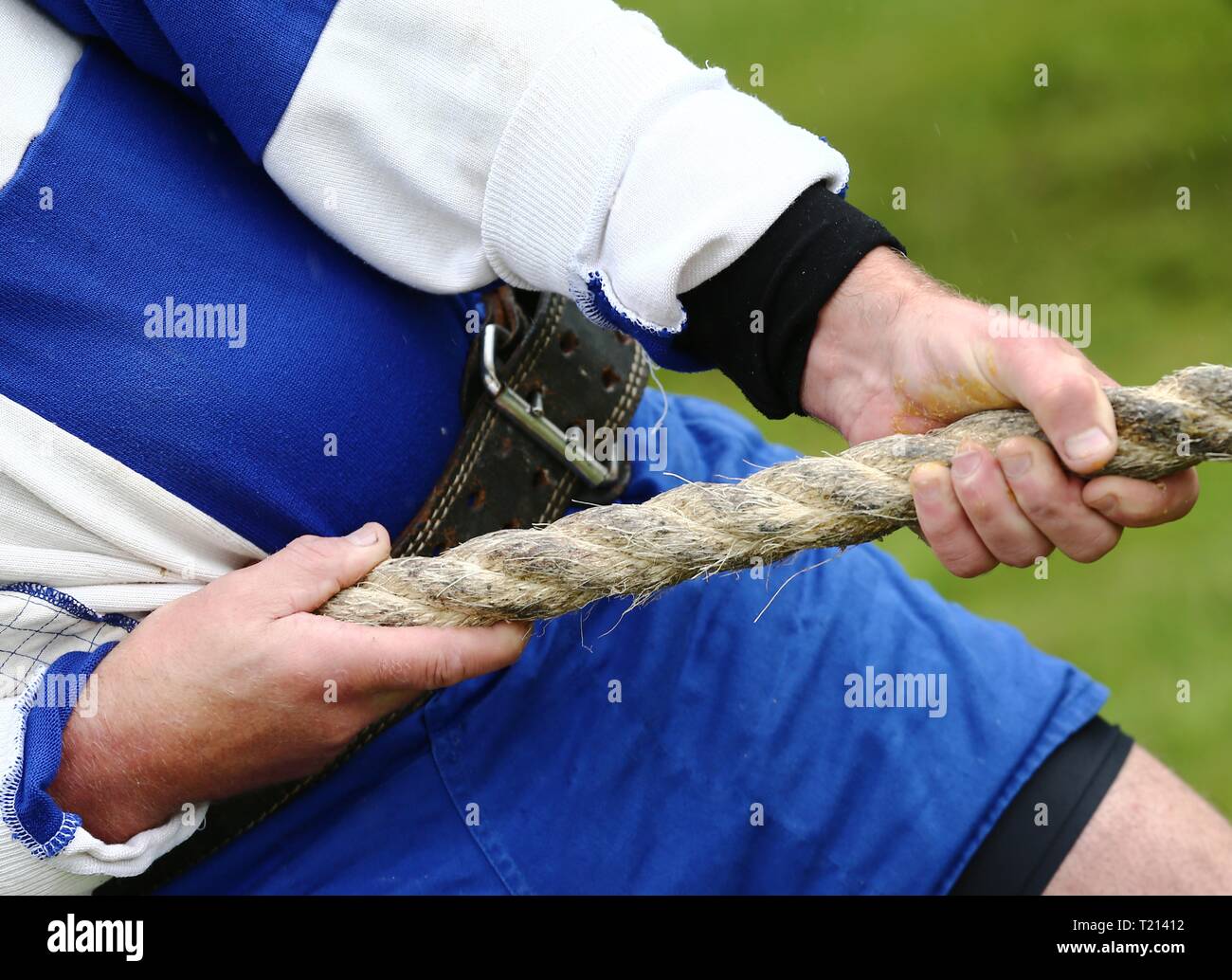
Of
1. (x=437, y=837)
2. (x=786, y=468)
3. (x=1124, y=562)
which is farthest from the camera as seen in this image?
(x=1124, y=562)

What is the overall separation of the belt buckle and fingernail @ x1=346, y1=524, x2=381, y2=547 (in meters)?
0.13

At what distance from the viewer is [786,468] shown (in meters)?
0.69

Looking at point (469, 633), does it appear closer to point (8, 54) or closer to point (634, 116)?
point (634, 116)

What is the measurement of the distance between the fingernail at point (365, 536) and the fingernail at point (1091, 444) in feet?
1.35

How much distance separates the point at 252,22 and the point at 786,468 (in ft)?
1.34

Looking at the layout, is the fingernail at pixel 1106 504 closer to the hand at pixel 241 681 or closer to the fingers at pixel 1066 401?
the fingers at pixel 1066 401

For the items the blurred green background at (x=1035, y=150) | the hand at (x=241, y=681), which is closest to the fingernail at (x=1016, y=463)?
the hand at (x=241, y=681)

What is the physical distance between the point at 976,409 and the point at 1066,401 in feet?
0.25

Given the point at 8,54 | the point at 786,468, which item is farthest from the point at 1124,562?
the point at 8,54

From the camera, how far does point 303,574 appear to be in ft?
2.42

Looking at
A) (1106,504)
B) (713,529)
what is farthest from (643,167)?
(1106,504)

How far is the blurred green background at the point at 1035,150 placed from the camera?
7.79 ft

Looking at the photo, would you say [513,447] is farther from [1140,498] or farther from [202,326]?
[1140,498]

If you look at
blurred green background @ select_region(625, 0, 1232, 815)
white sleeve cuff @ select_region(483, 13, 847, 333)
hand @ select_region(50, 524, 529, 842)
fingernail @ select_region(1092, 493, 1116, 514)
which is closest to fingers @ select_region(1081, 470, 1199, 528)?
fingernail @ select_region(1092, 493, 1116, 514)
